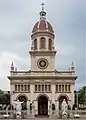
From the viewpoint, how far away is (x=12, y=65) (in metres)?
84.8

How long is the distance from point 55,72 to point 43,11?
18378 millimetres

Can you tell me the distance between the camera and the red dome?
87850mm

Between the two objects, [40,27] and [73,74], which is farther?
[40,27]

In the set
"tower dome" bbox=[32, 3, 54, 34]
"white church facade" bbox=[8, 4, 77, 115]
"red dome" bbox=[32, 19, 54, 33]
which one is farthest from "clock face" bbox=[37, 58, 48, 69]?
"red dome" bbox=[32, 19, 54, 33]

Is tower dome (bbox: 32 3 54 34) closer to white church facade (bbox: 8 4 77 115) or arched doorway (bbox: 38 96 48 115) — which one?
white church facade (bbox: 8 4 77 115)

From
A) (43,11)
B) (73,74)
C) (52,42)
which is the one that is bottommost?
(73,74)

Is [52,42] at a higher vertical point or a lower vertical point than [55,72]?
higher

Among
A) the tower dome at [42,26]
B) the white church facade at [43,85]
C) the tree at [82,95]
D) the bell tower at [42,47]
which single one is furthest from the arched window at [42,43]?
the tree at [82,95]

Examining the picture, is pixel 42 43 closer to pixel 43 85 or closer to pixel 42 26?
pixel 42 26

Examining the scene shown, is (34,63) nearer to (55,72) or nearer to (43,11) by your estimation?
(55,72)

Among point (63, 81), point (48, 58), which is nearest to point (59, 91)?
point (63, 81)

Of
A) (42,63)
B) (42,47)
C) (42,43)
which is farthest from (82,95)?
(42,43)

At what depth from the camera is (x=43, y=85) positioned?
81438mm

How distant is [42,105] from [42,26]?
20.2m
